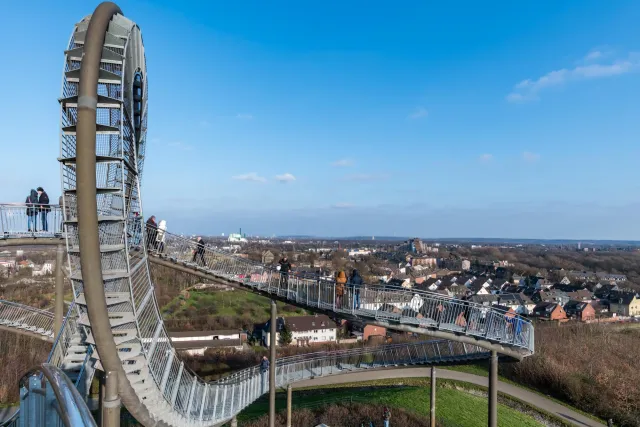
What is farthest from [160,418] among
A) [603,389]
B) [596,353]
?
[596,353]

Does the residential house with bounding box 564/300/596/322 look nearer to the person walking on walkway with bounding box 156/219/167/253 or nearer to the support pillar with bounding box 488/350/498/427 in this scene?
the support pillar with bounding box 488/350/498/427

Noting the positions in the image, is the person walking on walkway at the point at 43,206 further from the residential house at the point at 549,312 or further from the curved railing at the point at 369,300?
the residential house at the point at 549,312

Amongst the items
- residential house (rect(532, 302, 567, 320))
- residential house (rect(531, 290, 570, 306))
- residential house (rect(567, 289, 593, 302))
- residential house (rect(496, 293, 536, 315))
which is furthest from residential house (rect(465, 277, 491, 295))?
residential house (rect(567, 289, 593, 302))

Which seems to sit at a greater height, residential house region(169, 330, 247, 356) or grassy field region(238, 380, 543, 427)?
grassy field region(238, 380, 543, 427)

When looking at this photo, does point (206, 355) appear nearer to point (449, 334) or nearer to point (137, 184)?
point (449, 334)

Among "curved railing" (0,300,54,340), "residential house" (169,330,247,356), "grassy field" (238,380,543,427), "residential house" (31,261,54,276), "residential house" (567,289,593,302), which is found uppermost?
"curved railing" (0,300,54,340)

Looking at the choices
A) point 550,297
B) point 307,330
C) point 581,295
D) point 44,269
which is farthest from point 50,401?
point 581,295

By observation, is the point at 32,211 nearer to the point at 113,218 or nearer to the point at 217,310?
the point at 113,218
